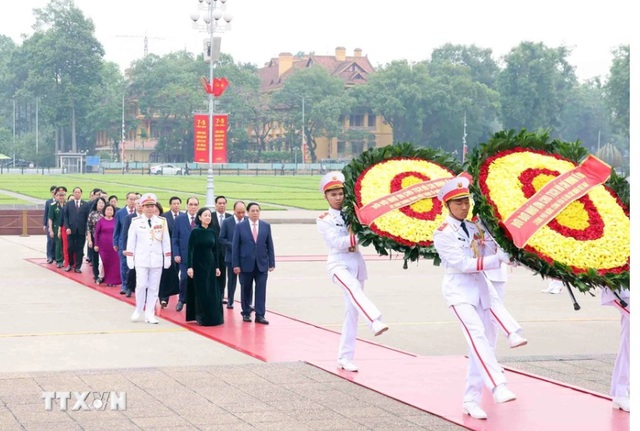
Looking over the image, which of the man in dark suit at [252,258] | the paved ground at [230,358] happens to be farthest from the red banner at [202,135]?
the man in dark suit at [252,258]

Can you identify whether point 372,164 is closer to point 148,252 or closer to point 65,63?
point 148,252

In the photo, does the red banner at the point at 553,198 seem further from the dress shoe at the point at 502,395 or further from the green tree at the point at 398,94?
the green tree at the point at 398,94

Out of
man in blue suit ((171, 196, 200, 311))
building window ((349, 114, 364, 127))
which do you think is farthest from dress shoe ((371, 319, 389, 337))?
building window ((349, 114, 364, 127))

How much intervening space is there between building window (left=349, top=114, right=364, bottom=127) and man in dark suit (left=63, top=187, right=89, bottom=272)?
3509 inches

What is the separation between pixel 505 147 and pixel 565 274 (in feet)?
4.57

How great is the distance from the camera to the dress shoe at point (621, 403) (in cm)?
877

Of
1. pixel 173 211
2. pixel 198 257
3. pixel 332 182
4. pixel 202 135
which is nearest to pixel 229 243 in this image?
pixel 198 257

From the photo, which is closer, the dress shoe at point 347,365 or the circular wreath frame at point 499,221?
the circular wreath frame at point 499,221

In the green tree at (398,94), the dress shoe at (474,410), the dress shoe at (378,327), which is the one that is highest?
the green tree at (398,94)

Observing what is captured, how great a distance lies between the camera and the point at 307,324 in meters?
14.2

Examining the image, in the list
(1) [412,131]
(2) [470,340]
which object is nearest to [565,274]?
(2) [470,340]

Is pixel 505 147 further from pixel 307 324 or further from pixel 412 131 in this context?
pixel 412 131

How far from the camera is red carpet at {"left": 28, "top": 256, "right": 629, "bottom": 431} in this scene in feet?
27.8

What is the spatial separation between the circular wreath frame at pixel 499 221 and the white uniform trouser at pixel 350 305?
6.12 feet
